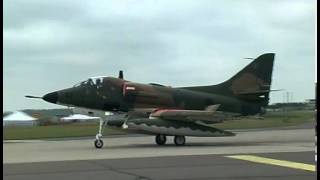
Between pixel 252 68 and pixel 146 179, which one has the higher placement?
pixel 252 68

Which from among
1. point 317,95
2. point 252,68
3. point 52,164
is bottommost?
point 52,164

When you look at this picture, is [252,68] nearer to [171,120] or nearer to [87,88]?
[171,120]

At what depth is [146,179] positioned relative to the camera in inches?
411

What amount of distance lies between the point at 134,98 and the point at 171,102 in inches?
72.5

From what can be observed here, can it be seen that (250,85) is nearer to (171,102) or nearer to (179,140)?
(171,102)

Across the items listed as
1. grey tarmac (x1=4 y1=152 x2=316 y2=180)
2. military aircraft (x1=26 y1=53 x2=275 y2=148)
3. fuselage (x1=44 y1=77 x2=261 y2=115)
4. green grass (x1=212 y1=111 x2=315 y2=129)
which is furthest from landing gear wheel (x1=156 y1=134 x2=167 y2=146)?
grey tarmac (x1=4 y1=152 x2=316 y2=180)

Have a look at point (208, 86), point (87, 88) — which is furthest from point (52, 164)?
point (208, 86)

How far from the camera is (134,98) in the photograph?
81.8 feet

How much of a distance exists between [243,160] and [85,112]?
1199 cm

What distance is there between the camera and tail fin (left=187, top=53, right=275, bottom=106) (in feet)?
88.5

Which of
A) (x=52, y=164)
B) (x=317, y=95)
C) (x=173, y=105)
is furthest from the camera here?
(x=173, y=105)

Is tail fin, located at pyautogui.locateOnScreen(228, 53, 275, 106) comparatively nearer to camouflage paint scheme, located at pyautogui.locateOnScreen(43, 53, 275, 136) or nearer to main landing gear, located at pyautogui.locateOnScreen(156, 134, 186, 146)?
camouflage paint scheme, located at pyautogui.locateOnScreen(43, 53, 275, 136)

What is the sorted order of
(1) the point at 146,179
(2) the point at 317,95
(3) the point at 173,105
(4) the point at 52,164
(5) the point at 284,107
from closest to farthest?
(2) the point at 317,95 < (1) the point at 146,179 < (4) the point at 52,164 < (3) the point at 173,105 < (5) the point at 284,107

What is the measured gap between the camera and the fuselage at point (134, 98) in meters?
24.1
